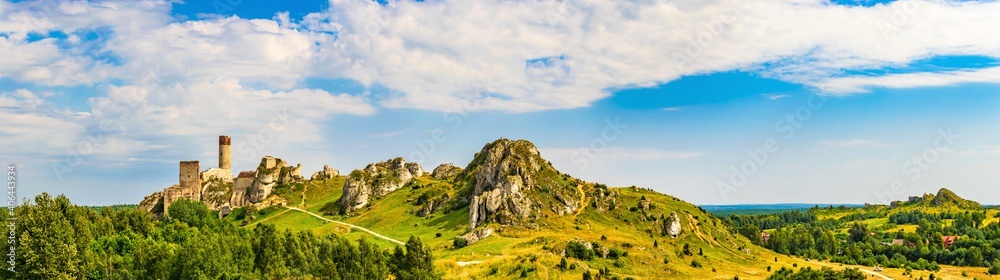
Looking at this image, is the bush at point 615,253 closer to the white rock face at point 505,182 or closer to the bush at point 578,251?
the bush at point 578,251

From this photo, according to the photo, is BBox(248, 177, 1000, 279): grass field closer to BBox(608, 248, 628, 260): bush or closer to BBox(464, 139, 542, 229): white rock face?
BBox(608, 248, 628, 260): bush

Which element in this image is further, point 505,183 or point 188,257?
point 505,183

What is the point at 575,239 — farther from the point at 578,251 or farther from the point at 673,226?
the point at 673,226

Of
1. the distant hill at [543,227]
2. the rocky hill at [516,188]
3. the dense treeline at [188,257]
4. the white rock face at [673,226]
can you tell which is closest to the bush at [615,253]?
the distant hill at [543,227]

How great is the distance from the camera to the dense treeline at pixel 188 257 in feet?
315

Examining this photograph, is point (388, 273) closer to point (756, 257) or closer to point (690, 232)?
point (690, 232)

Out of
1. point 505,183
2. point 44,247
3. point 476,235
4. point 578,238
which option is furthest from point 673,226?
point 44,247

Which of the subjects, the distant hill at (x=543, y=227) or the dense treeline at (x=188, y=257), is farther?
the distant hill at (x=543, y=227)

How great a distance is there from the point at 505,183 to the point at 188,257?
270 ft

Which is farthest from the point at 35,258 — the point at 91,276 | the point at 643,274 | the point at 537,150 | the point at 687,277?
the point at 537,150

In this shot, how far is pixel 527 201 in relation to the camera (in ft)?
533

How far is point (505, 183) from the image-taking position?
167m

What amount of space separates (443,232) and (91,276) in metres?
75.3

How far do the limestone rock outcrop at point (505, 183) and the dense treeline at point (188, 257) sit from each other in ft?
153
